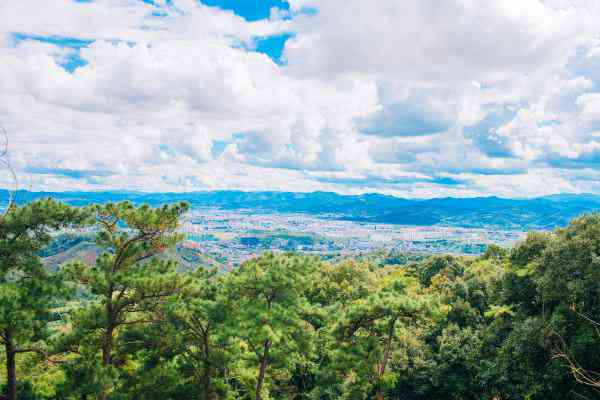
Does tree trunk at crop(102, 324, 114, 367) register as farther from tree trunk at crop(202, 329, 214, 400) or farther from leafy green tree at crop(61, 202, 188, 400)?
tree trunk at crop(202, 329, 214, 400)

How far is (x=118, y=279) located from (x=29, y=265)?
113 inches

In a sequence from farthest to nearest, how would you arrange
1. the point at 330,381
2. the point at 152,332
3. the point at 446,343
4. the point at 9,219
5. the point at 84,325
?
the point at 446,343 < the point at 330,381 < the point at 152,332 < the point at 84,325 < the point at 9,219

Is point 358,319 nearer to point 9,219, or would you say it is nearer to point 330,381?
point 330,381

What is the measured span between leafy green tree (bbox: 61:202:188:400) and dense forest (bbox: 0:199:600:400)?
0.05 meters

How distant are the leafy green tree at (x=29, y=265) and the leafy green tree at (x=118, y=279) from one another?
34.8 inches

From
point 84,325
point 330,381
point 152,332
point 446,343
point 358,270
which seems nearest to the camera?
point 84,325

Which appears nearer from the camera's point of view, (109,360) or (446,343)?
(109,360)

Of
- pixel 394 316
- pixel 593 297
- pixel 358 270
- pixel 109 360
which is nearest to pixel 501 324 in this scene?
pixel 593 297

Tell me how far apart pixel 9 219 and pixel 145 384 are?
25.9 feet

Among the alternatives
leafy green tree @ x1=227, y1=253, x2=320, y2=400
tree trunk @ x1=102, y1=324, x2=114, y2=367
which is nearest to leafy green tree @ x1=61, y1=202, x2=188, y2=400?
tree trunk @ x1=102, y1=324, x2=114, y2=367

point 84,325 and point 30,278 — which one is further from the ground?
point 30,278

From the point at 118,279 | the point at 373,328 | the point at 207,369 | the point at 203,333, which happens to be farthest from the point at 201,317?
the point at 373,328

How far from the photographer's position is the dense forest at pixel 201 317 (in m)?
14.0

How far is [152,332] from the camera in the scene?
16.2 m
